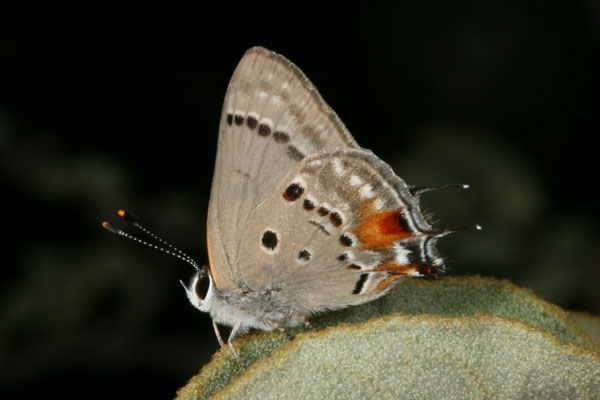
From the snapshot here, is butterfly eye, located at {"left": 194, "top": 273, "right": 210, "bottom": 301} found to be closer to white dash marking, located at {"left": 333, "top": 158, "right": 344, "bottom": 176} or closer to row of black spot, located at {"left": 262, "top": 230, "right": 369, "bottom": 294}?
row of black spot, located at {"left": 262, "top": 230, "right": 369, "bottom": 294}

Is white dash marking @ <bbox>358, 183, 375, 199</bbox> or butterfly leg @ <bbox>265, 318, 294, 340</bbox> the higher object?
white dash marking @ <bbox>358, 183, 375, 199</bbox>

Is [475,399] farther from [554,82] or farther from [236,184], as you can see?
[554,82]

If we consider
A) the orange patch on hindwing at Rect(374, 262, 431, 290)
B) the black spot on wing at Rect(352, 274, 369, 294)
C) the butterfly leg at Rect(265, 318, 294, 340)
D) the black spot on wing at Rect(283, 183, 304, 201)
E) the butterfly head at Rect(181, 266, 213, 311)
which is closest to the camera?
the butterfly leg at Rect(265, 318, 294, 340)

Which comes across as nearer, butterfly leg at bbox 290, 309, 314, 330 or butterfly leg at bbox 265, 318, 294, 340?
butterfly leg at bbox 265, 318, 294, 340

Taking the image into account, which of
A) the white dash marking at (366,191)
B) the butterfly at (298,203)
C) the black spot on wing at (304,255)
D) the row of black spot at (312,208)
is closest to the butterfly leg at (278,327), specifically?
the butterfly at (298,203)

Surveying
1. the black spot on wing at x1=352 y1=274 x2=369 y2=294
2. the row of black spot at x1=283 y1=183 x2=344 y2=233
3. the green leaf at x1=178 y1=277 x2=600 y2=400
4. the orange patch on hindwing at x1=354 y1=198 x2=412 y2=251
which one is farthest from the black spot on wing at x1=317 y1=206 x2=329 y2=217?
the green leaf at x1=178 y1=277 x2=600 y2=400

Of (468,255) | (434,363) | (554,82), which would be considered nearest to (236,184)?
(434,363)

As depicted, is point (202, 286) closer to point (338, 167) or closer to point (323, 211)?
point (323, 211)

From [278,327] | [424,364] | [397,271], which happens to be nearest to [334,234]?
[397,271]

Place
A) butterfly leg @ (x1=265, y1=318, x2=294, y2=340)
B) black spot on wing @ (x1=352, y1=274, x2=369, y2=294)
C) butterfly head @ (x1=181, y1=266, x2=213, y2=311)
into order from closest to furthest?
1. butterfly leg @ (x1=265, y1=318, x2=294, y2=340)
2. black spot on wing @ (x1=352, y1=274, x2=369, y2=294)
3. butterfly head @ (x1=181, y1=266, x2=213, y2=311)
